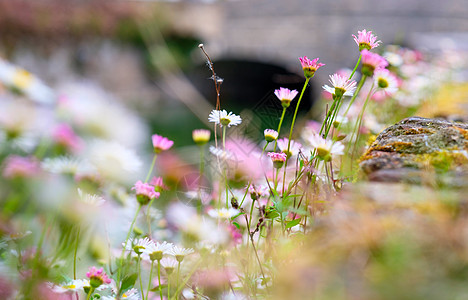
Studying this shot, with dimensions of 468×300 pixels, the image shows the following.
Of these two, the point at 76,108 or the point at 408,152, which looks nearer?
the point at 408,152

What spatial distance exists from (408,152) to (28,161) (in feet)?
1.75

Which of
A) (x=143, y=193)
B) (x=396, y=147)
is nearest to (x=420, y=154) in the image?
(x=396, y=147)

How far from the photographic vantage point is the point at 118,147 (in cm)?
65

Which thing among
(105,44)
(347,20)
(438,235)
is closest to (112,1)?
(105,44)

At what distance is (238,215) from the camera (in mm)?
527

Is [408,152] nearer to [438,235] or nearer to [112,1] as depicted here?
[438,235]

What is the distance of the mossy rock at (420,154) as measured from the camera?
41cm

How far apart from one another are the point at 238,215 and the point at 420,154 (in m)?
0.21

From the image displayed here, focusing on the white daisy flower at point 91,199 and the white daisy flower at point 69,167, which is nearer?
the white daisy flower at point 91,199

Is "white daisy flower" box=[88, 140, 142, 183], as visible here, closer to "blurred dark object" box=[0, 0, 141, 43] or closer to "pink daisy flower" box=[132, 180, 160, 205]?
"pink daisy flower" box=[132, 180, 160, 205]

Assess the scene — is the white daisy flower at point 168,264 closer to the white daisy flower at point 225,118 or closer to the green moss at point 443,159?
the white daisy flower at point 225,118

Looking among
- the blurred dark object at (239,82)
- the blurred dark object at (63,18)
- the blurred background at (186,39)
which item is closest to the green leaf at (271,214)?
the blurred background at (186,39)

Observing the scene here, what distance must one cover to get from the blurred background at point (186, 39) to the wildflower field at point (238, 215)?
4.36 m

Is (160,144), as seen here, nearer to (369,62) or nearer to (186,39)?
(369,62)
